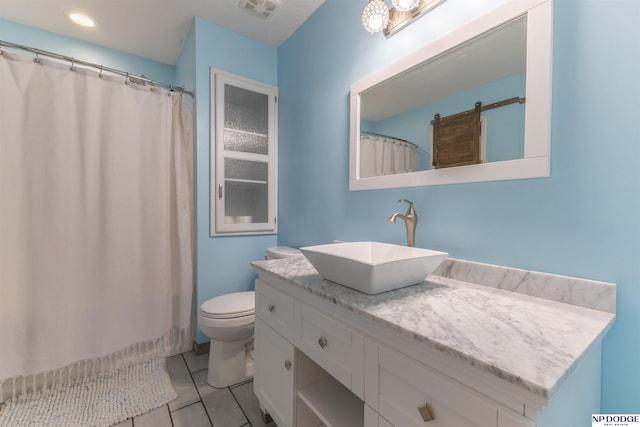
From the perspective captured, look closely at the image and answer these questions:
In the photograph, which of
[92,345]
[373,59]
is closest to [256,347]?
[92,345]

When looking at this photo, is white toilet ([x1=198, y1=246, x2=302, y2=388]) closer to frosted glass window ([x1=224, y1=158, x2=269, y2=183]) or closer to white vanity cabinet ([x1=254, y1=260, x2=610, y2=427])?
white vanity cabinet ([x1=254, y1=260, x2=610, y2=427])

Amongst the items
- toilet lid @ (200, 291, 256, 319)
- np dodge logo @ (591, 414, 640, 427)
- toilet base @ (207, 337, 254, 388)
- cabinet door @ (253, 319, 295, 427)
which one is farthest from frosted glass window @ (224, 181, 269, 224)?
np dodge logo @ (591, 414, 640, 427)

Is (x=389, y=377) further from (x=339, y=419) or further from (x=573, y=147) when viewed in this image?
(x=573, y=147)

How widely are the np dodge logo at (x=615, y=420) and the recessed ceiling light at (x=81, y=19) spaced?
135 inches

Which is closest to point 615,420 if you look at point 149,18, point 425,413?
point 425,413

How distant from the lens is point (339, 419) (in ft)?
2.96

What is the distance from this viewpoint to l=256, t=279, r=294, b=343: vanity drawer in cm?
107

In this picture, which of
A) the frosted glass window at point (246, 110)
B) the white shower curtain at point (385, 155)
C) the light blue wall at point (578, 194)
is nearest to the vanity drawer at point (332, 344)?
the light blue wall at point (578, 194)

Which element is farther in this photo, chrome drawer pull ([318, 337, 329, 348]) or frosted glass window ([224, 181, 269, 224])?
frosted glass window ([224, 181, 269, 224])

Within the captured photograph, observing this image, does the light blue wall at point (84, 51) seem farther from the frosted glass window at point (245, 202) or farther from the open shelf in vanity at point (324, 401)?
the open shelf in vanity at point (324, 401)

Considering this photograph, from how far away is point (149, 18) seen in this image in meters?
1.92

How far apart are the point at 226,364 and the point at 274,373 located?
60 cm

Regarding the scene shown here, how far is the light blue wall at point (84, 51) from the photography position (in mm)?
1998

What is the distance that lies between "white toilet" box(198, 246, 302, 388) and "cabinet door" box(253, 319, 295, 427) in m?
0.28
